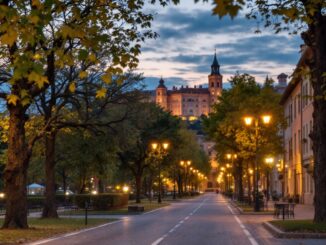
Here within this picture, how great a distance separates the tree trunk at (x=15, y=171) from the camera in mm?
25281

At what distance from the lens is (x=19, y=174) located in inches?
1010

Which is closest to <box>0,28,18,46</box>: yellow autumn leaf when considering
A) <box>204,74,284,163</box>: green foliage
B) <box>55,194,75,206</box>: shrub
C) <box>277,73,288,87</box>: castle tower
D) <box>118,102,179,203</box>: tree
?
<box>204,74,284,163</box>: green foliage

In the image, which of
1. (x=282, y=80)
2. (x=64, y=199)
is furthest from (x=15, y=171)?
(x=282, y=80)

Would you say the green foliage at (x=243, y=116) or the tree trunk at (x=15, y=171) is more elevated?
the green foliage at (x=243, y=116)

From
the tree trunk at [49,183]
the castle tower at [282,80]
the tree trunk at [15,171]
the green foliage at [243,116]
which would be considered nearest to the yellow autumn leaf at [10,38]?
the tree trunk at [15,171]

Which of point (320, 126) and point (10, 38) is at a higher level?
point (320, 126)

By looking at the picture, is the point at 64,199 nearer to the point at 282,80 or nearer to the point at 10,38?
the point at 10,38

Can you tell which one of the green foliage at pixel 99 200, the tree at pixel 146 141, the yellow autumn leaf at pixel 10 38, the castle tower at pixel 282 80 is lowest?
the green foliage at pixel 99 200

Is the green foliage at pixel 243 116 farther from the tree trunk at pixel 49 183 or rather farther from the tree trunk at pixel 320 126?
the tree trunk at pixel 320 126

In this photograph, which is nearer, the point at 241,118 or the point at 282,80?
the point at 241,118

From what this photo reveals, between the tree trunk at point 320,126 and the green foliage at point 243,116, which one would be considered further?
the green foliage at point 243,116

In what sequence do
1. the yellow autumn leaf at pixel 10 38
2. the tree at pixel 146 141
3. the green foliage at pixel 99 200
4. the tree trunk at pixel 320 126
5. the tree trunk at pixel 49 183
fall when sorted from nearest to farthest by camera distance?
the yellow autumn leaf at pixel 10 38
the tree trunk at pixel 320 126
the tree trunk at pixel 49 183
the green foliage at pixel 99 200
the tree at pixel 146 141

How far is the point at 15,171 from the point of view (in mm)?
25422

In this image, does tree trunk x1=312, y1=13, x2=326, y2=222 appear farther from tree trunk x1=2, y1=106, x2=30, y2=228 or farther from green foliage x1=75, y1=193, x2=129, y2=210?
green foliage x1=75, y1=193, x2=129, y2=210
